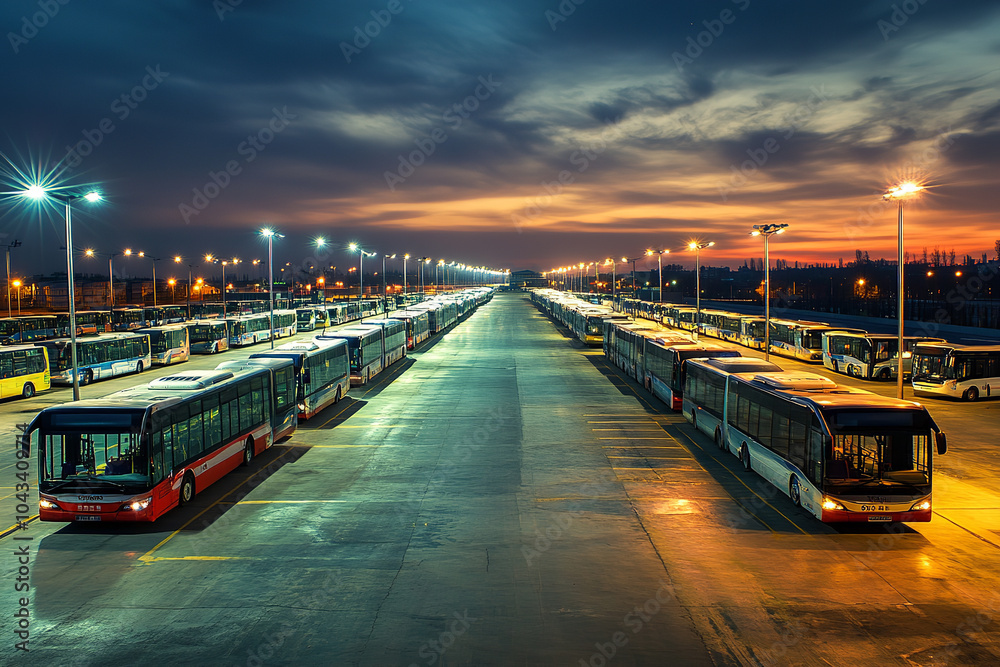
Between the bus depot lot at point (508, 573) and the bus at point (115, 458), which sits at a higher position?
the bus at point (115, 458)

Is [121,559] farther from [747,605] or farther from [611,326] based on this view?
[611,326]

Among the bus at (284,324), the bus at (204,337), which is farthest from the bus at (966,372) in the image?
the bus at (284,324)

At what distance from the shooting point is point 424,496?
16.5 m

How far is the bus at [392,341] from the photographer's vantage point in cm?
4362

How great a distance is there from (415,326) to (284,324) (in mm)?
19108

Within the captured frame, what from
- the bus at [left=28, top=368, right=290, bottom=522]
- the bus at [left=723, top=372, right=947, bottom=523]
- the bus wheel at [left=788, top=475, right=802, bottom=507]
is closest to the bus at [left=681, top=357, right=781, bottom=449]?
the bus wheel at [left=788, top=475, right=802, bottom=507]

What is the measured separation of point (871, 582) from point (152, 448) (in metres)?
14.5

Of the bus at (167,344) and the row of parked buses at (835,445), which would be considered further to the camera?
the bus at (167,344)

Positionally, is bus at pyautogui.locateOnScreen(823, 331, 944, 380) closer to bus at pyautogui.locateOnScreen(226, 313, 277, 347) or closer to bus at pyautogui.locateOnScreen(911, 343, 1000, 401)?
bus at pyautogui.locateOnScreen(911, 343, 1000, 401)

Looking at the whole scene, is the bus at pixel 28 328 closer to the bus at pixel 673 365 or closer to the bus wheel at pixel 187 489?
the bus wheel at pixel 187 489

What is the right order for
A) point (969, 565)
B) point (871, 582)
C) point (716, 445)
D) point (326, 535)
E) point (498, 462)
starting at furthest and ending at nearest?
1. point (716, 445)
2. point (498, 462)
3. point (326, 535)
4. point (969, 565)
5. point (871, 582)

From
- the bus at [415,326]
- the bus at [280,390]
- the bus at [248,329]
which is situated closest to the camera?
the bus at [280,390]

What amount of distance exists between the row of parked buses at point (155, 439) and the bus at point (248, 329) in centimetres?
3575

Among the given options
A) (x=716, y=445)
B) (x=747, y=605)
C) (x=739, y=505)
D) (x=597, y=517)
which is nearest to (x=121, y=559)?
(x=597, y=517)
